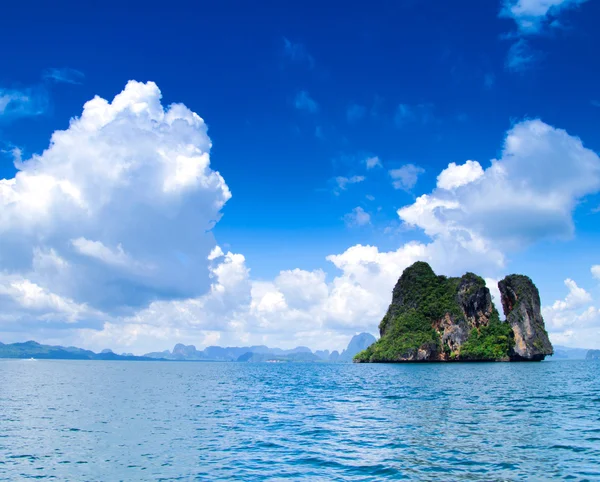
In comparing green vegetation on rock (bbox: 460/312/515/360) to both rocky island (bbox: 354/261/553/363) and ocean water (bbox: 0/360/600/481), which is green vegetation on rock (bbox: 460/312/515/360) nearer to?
rocky island (bbox: 354/261/553/363)

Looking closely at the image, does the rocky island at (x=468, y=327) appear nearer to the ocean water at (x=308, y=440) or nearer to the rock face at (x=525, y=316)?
the rock face at (x=525, y=316)

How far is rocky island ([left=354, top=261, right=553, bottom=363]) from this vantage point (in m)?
167

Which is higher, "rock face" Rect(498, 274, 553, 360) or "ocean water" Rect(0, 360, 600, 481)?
"rock face" Rect(498, 274, 553, 360)

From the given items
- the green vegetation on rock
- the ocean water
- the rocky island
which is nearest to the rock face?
the rocky island

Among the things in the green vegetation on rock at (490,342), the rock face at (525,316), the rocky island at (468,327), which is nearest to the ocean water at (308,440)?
the rock face at (525,316)

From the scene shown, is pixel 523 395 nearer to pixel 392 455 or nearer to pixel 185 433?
pixel 392 455

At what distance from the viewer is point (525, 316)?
16800 centimetres

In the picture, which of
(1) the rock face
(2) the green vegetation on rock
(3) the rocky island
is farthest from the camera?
(3) the rocky island

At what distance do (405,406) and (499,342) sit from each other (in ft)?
459

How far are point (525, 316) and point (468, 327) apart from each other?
835 inches

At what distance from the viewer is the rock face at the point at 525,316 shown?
541 feet

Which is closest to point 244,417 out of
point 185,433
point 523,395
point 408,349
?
Result: point 185,433

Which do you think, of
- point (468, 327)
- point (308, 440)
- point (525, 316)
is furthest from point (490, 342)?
point (308, 440)

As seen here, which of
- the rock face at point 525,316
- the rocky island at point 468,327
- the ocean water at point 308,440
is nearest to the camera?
the ocean water at point 308,440
